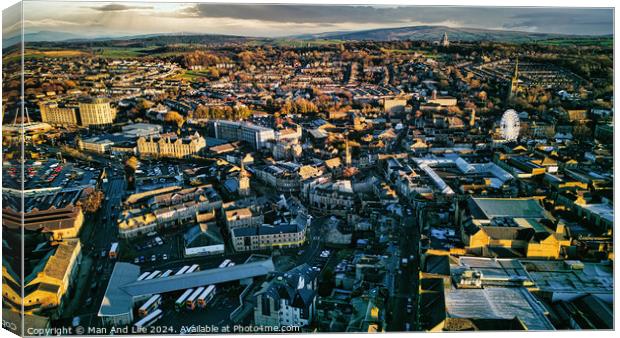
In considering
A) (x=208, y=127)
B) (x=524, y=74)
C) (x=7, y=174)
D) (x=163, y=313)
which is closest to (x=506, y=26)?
(x=524, y=74)

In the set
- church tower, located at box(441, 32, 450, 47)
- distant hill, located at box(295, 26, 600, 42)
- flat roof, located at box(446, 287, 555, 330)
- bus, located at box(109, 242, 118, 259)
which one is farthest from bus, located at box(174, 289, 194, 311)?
church tower, located at box(441, 32, 450, 47)

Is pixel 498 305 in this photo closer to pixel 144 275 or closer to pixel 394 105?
pixel 144 275

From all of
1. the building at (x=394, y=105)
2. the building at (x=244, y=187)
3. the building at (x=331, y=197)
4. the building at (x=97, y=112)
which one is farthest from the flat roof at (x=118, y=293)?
the building at (x=394, y=105)

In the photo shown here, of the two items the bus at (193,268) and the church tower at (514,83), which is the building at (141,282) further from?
the church tower at (514,83)

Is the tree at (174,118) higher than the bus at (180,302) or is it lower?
higher

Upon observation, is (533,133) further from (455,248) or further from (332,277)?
(332,277)

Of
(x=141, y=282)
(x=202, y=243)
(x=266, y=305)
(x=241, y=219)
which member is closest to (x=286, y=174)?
(x=241, y=219)

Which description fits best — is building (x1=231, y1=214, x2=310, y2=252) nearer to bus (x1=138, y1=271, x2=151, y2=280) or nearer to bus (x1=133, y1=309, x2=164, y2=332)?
bus (x1=138, y1=271, x2=151, y2=280)
